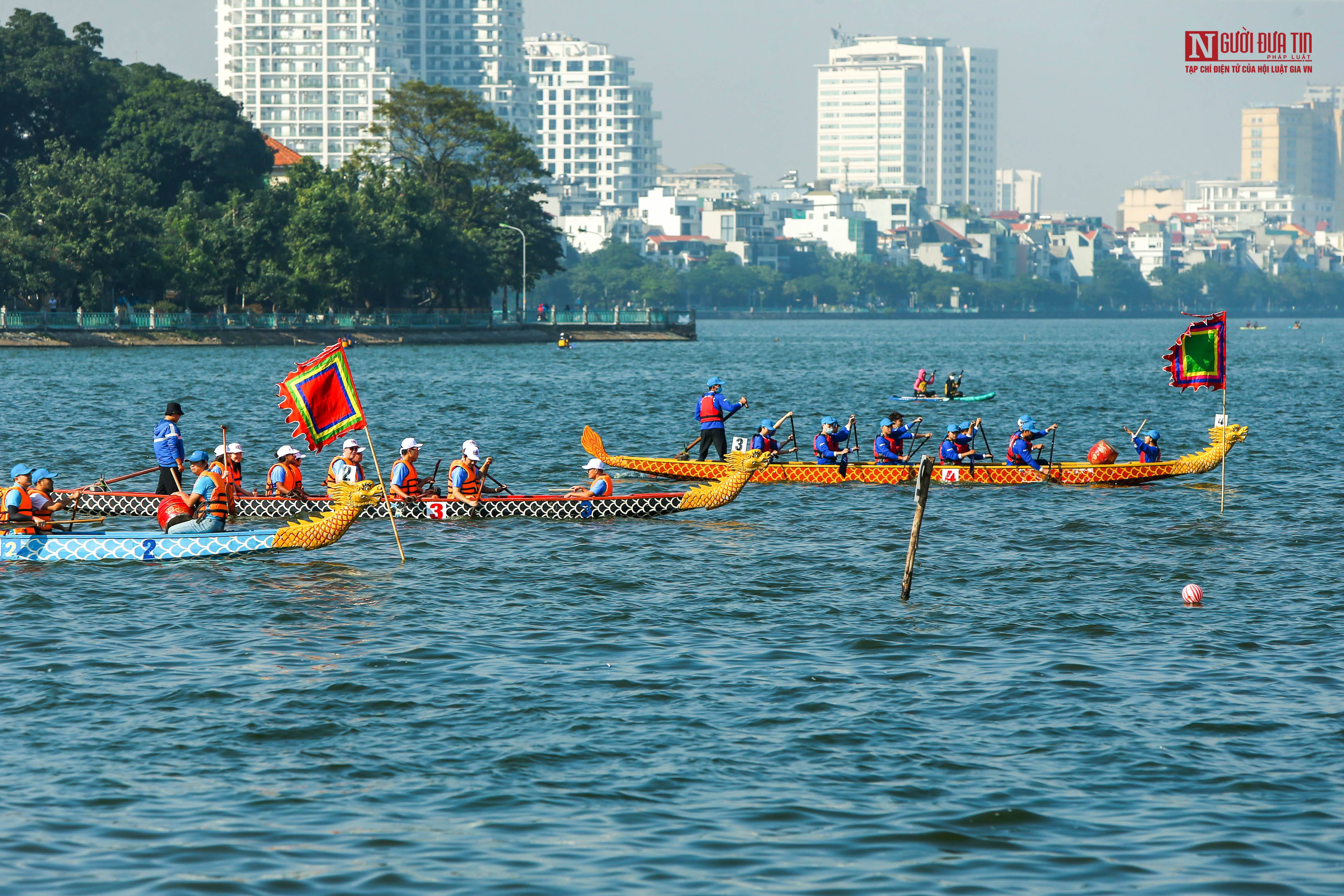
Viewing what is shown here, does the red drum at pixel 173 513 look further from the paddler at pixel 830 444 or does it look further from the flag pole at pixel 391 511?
the paddler at pixel 830 444

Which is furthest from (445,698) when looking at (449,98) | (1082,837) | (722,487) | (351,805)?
(449,98)

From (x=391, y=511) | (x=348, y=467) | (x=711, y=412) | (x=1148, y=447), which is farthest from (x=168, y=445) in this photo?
(x=1148, y=447)

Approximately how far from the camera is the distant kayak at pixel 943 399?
195 feet

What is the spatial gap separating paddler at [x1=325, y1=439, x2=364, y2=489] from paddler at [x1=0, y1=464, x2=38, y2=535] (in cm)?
430

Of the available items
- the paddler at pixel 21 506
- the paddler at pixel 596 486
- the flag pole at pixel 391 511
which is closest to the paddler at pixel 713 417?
the paddler at pixel 596 486

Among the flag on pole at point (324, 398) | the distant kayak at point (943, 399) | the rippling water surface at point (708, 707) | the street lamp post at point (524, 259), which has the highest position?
the street lamp post at point (524, 259)

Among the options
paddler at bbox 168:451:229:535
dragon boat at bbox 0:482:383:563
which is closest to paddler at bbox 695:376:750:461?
dragon boat at bbox 0:482:383:563

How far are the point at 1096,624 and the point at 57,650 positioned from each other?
1251 cm

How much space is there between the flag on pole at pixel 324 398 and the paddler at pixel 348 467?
1.02 m

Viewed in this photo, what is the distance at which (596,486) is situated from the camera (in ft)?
90.6

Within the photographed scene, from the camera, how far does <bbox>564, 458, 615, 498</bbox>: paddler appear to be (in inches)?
1089

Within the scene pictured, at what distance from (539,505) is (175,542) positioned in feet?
23.3

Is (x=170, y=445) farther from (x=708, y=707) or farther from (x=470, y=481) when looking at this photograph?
(x=708, y=707)

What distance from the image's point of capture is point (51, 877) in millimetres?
11094
